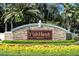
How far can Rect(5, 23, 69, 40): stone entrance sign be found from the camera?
12297 mm

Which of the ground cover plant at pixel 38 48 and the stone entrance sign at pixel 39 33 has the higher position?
the stone entrance sign at pixel 39 33

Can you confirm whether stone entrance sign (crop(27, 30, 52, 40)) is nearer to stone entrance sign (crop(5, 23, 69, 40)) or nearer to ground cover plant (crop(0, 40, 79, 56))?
stone entrance sign (crop(5, 23, 69, 40))

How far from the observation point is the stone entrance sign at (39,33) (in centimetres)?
1230

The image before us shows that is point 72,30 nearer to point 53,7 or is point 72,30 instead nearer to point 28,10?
point 53,7

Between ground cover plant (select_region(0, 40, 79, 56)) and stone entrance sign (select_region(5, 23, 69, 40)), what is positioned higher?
Result: stone entrance sign (select_region(5, 23, 69, 40))

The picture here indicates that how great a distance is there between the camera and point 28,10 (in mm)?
12172

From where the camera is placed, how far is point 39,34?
12305 millimetres

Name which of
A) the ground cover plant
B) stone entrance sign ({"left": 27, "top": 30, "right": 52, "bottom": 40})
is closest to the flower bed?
the ground cover plant

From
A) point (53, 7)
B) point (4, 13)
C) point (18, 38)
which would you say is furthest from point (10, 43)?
point (53, 7)

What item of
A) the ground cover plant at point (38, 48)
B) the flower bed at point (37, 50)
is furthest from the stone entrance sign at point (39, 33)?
the flower bed at point (37, 50)

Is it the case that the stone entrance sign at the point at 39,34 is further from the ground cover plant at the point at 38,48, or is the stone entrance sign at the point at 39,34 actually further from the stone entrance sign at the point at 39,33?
the ground cover plant at the point at 38,48

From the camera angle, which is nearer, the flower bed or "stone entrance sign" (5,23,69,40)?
the flower bed

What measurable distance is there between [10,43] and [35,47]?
1.10 meters

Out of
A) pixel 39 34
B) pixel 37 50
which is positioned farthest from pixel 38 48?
pixel 39 34
